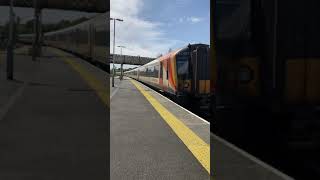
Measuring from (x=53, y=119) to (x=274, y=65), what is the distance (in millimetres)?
6275

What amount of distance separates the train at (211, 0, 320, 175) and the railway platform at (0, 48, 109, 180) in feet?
6.50

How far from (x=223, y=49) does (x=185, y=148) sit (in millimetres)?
2373

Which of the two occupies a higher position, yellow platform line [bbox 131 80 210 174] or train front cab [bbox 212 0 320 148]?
train front cab [bbox 212 0 320 148]

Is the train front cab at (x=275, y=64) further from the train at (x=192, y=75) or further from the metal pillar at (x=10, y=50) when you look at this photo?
the train at (x=192, y=75)

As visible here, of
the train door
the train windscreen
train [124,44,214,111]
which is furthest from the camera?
the train windscreen

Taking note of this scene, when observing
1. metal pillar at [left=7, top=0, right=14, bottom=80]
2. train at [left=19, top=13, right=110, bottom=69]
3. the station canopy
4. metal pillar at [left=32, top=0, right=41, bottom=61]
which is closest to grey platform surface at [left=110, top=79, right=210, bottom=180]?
train at [left=19, top=13, right=110, bottom=69]

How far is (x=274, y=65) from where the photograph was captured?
5789 mm

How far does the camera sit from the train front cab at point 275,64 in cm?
575

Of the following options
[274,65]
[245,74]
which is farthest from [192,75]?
[274,65]

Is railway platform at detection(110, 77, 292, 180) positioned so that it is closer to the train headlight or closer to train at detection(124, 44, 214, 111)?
the train headlight

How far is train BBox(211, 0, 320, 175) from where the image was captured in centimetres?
575

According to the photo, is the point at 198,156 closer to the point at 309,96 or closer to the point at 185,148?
the point at 185,148

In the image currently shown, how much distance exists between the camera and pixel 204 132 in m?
10.7

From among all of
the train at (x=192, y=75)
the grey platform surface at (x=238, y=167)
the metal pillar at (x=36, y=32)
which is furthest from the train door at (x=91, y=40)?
the train at (x=192, y=75)
